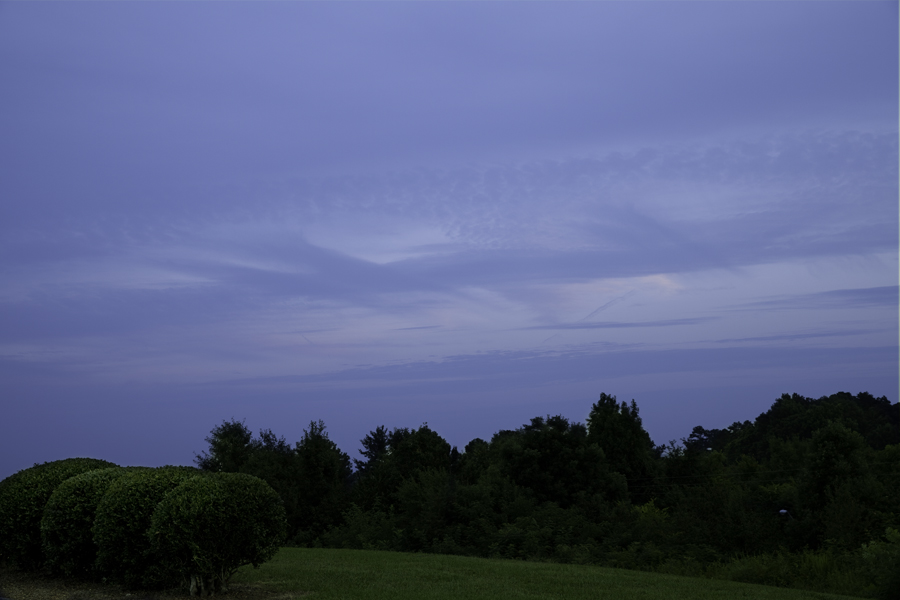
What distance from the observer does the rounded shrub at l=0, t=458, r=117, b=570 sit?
10125 mm

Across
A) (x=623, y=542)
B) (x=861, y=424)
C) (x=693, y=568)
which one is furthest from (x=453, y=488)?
(x=861, y=424)

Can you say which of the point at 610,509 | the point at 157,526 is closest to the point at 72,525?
the point at 157,526

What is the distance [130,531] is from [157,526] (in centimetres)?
67

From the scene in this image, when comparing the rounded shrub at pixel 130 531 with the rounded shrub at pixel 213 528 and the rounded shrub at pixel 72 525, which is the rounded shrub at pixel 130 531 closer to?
the rounded shrub at pixel 213 528

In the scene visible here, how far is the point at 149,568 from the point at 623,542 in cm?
1319

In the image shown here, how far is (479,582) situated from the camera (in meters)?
10.7

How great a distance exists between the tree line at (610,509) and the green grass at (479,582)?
8.30 ft

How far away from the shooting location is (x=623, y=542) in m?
18.0

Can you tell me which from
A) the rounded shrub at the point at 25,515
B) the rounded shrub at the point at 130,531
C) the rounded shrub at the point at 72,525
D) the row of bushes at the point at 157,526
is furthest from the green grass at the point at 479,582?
the rounded shrub at the point at 25,515

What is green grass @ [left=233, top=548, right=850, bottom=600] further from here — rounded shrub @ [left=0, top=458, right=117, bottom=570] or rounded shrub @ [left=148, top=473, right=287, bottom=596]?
rounded shrub @ [left=0, top=458, right=117, bottom=570]

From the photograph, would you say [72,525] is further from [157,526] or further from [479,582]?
[479,582]

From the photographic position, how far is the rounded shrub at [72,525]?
927 cm

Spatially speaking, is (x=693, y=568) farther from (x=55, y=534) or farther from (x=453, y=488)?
(x=55, y=534)

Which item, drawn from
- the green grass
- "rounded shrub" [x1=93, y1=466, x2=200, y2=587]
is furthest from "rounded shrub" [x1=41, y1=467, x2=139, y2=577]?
the green grass
